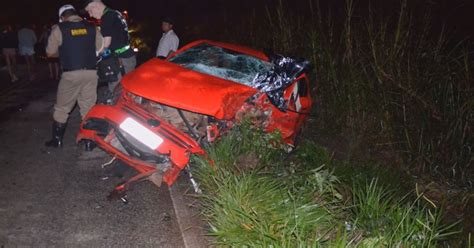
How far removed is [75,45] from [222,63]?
1.85m

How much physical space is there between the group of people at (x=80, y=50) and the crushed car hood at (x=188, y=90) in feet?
2.85

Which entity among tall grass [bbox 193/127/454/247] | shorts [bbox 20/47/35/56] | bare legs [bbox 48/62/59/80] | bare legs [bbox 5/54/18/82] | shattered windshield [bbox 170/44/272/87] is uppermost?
shattered windshield [bbox 170/44/272/87]

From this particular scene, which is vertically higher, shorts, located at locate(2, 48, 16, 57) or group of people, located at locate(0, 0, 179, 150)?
group of people, located at locate(0, 0, 179, 150)

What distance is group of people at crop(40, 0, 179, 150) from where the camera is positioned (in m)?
5.29

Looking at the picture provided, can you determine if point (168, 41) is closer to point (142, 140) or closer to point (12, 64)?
point (142, 140)

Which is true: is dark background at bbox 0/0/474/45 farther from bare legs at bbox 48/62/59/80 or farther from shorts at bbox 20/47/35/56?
shorts at bbox 20/47/35/56

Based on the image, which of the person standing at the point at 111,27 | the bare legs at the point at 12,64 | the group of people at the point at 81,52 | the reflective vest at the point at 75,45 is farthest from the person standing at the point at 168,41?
the bare legs at the point at 12,64

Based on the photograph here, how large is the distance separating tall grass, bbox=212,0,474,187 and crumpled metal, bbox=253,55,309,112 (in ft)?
3.18

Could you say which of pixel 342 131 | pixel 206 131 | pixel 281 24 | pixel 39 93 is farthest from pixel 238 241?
pixel 39 93

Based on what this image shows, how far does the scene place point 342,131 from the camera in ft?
20.8

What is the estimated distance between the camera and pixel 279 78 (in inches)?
194

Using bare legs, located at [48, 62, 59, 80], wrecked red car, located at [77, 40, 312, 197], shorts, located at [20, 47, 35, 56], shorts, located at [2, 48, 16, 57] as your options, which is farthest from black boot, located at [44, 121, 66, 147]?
bare legs, located at [48, 62, 59, 80]

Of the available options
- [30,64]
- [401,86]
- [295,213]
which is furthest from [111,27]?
[30,64]

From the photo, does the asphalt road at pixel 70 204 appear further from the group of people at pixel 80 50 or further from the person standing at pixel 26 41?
the person standing at pixel 26 41
